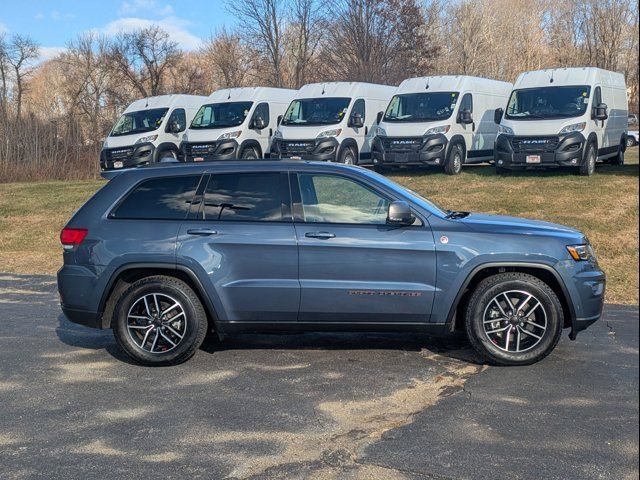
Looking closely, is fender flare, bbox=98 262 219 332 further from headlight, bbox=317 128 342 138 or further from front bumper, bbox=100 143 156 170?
front bumper, bbox=100 143 156 170

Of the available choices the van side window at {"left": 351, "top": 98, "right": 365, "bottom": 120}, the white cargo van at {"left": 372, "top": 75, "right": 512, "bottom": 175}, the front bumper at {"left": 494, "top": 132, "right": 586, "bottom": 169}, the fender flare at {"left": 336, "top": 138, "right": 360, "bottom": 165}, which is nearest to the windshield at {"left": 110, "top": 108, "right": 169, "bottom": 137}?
the van side window at {"left": 351, "top": 98, "right": 365, "bottom": 120}

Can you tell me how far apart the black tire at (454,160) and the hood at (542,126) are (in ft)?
6.39

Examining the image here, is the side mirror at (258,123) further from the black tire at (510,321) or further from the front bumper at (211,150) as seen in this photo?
the black tire at (510,321)

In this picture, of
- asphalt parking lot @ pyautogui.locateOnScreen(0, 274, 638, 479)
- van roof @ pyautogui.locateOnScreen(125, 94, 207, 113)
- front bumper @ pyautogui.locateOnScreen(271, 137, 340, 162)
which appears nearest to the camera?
asphalt parking lot @ pyautogui.locateOnScreen(0, 274, 638, 479)

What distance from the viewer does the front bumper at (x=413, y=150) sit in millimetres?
18047

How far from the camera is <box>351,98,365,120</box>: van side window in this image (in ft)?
65.1

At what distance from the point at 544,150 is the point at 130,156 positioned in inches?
509

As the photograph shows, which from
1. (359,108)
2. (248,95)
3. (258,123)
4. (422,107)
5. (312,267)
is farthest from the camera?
(248,95)

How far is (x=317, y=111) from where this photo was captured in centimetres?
1989

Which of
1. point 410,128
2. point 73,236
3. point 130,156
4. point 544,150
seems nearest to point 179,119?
point 130,156

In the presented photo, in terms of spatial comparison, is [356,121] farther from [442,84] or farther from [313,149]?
[442,84]

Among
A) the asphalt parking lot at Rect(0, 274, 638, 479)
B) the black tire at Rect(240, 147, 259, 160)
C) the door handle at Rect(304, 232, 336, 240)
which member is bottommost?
the asphalt parking lot at Rect(0, 274, 638, 479)

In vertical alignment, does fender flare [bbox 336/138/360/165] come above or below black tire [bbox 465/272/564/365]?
above

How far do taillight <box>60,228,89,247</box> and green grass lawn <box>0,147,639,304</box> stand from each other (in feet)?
18.5
